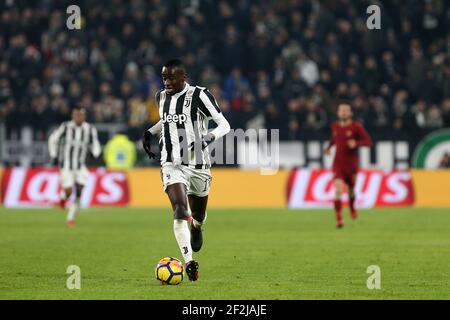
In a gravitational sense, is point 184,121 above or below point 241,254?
above

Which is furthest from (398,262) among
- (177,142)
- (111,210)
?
(111,210)

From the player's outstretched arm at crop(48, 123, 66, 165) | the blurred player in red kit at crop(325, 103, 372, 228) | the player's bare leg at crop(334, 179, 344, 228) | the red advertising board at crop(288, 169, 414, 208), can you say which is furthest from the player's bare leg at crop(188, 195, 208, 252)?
the red advertising board at crop(288, 169, 414, 208)

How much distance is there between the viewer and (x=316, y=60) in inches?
1128

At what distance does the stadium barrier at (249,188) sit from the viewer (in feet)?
81.7

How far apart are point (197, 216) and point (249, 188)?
13126mm

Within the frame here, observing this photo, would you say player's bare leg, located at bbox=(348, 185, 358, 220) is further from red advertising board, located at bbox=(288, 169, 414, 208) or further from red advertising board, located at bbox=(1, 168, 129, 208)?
red advertising board, located at bbox=(1, 168, 129, 208)

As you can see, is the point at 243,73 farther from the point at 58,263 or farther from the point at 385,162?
the point at 58,263

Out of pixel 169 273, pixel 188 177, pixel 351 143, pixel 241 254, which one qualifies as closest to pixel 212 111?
pixel 188 177

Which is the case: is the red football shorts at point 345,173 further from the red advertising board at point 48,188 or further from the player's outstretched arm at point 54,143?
the red advertising board at point 48,188

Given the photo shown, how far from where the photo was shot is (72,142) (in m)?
21.0

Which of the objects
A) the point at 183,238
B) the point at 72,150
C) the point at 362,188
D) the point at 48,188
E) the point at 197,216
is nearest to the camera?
the point at 183,238

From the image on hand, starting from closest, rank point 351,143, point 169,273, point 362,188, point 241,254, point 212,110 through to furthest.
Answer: point 169,273
point 212,110
point 241,254
point 351,143
point 362,188

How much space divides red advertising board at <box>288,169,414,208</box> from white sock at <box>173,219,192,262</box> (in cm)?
1364

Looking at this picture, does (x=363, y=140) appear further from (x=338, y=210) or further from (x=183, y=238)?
(x=183, y=238)
